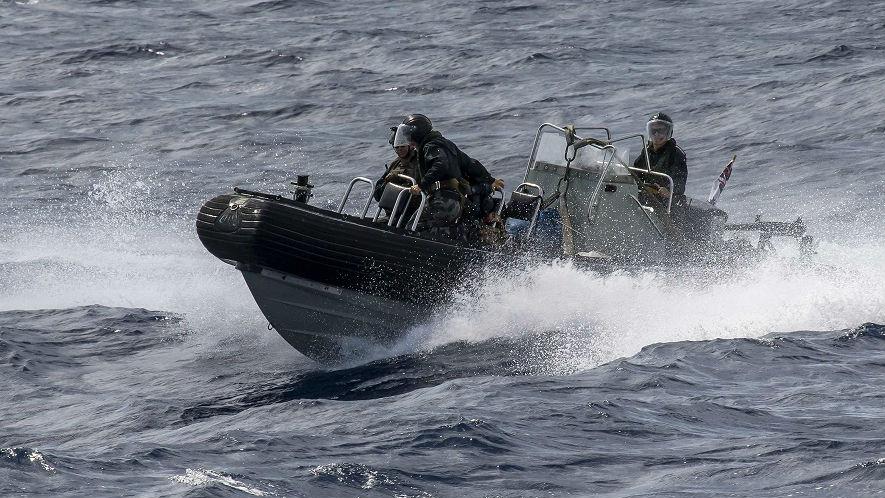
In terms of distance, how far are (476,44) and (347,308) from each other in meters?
16.2

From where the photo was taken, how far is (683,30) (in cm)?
2589

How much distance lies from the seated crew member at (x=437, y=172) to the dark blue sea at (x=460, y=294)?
0.67 metres

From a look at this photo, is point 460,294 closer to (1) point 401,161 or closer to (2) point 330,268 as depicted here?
(2) point 330,268

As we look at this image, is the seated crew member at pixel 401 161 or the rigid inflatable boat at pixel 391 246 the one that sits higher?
the seated crew member at pixel 401 161

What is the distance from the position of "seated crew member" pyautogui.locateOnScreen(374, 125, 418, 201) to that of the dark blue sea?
45.0 inches

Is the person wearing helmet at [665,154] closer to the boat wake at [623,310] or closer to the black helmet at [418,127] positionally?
the boat wake at [623,310]

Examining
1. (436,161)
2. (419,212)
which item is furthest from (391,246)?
(436,161)

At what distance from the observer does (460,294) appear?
1041 centimetres

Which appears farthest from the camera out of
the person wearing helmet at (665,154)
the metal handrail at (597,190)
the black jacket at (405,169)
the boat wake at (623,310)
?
the person wearing helmet at (665,154)

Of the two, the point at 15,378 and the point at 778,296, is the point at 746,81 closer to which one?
the point at 778,296

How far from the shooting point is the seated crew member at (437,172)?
10406mm

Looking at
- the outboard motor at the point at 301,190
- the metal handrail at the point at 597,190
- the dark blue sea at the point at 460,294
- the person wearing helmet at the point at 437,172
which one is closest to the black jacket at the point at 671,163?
the metal handrail at the point at 597,190

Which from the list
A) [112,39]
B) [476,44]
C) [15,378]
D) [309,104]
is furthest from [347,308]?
[112,39]

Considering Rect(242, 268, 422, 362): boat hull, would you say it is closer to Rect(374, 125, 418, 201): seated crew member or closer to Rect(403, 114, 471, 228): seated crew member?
Rect(403, 114, 471, 228): seated crew member
